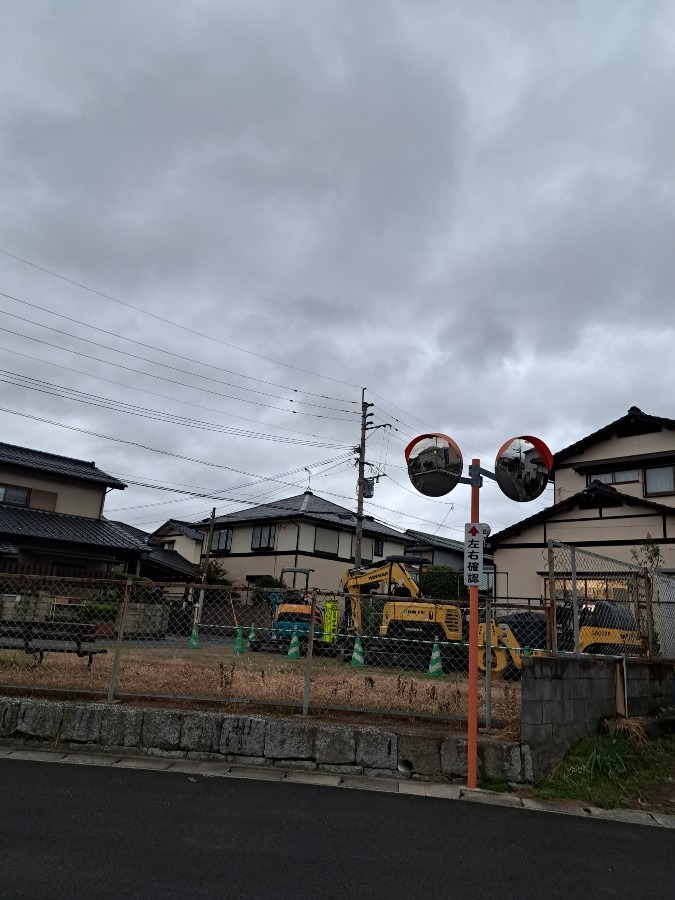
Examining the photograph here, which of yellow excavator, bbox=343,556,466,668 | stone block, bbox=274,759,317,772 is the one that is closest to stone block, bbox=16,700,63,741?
stone block, bbox=274,759,317,772

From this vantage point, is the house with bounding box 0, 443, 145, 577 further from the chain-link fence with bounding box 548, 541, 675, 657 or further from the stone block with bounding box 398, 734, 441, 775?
the stone block with bounding box 398, 734, 441, 775

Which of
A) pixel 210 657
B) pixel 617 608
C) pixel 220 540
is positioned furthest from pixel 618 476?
pixel 220 540

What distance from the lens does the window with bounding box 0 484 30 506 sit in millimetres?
25938

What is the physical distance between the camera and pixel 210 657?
12289 mm

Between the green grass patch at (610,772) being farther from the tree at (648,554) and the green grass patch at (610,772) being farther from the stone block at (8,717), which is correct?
the tree at (648,554)

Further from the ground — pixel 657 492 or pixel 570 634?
pixel 657 492

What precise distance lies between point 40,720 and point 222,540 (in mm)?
30695

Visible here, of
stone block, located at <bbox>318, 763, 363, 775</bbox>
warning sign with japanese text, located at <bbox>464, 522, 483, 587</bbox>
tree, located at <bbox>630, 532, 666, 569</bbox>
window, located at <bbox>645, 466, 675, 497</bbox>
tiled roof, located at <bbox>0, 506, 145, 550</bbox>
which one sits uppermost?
window, located at <bbox>645, 466, 675, 497</bbox>

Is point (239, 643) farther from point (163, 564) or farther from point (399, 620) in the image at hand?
point (163, 564)

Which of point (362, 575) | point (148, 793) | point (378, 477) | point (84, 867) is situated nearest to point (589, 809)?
point (148, 793)

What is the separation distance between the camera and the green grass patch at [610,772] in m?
5.67

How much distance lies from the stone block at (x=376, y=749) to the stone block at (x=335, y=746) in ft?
0.22

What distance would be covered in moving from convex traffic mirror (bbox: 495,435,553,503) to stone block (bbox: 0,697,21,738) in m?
5.53

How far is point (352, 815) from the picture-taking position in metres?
4.83
